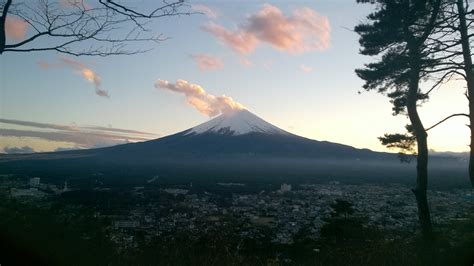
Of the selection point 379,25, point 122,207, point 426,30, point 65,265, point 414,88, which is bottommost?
point 122,207

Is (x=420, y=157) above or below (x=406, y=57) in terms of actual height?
below

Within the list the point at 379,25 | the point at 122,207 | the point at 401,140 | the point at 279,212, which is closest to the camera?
the point at 379,25

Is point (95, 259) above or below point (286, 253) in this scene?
above

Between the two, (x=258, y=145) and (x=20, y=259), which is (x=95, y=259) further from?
(x=258, y=145)

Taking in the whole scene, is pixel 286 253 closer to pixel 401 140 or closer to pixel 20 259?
pixel 401 140

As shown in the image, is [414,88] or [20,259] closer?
[20,259]

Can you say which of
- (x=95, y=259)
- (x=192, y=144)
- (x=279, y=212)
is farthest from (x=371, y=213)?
(x=192, y=144)

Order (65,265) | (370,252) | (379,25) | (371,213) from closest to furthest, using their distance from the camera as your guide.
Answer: (65,265) → (370,252) → (379,25) → (371,213)
